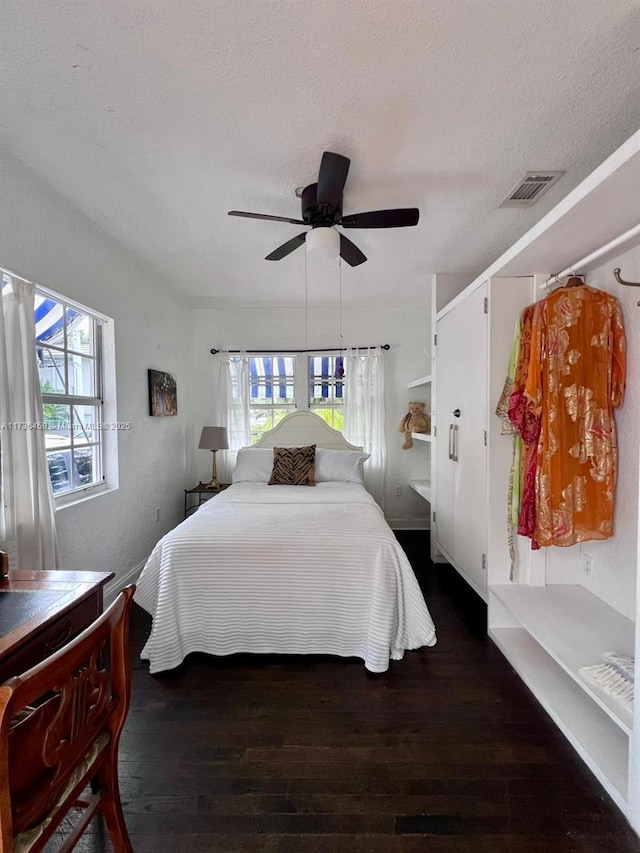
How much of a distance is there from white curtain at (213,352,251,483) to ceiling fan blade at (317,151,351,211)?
8.41 ft

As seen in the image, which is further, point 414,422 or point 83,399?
point 414,422

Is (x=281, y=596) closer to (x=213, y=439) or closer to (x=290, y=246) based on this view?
(x=290, y=246)

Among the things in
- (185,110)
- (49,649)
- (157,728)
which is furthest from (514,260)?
(157,728)

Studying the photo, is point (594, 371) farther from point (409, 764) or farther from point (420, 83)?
point (409, 764)

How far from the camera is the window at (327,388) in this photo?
4191mm

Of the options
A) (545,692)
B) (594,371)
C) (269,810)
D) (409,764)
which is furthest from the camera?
(594,371)

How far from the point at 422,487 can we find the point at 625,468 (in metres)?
2.01

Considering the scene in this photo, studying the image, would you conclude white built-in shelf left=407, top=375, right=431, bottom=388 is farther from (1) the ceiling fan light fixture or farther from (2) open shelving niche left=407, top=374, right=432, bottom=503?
(1) the ceiling fan light fixture

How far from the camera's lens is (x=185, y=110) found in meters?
1.41

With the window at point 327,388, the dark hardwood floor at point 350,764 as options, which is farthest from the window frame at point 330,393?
the dark hardwood floor at point 350,764

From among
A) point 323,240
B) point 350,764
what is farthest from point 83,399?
point 350,764

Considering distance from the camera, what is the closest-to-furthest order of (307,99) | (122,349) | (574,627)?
(307,99), (574,627), (122,349)

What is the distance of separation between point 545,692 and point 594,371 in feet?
4.90

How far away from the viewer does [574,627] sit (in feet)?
5.58
